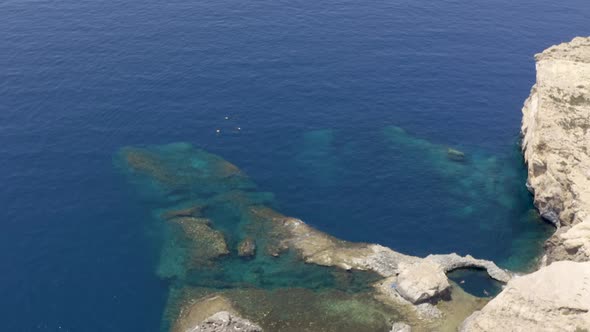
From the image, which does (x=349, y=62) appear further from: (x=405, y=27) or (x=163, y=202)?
(x=163, y=202)

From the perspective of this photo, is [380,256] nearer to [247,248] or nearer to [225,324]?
[247,248]

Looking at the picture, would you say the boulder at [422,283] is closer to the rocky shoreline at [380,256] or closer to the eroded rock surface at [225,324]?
the rocky shoreline at [380,256]

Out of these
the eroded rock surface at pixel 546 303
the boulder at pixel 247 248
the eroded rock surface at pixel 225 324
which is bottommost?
the eroded rock surface at pixel 225 324

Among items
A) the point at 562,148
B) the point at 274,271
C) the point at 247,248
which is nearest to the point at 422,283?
the point at 274,271

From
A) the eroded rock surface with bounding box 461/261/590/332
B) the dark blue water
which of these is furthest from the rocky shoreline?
the dark blue water

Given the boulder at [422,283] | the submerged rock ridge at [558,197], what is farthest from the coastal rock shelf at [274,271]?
the submerged rock ridge at [558,197]

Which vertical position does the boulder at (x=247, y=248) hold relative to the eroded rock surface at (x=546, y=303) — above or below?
below

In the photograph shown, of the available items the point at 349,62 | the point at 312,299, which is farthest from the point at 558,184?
the point at 349,62
